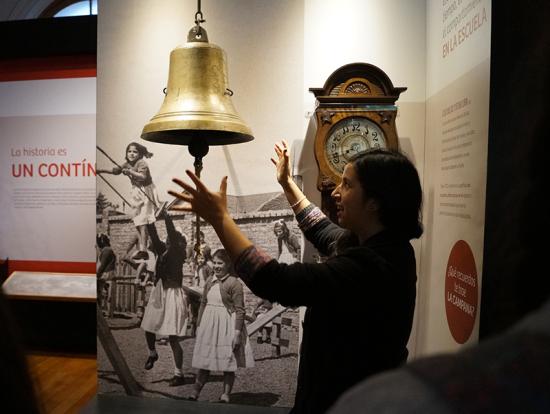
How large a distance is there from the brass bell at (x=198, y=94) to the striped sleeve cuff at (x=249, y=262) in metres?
0.61

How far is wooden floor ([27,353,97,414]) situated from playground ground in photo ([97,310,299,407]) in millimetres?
446

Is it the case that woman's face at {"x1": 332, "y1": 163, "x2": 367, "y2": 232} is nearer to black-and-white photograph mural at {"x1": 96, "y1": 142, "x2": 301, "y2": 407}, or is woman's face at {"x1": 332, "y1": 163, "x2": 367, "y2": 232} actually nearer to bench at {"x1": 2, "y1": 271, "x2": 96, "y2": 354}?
black-and-white photograph mural at {"x1": 96, "y1": 142, "x2": 301, "y2": 407}

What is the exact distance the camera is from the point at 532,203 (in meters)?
0.79

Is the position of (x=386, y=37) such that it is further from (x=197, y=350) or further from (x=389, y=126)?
(x=197, y=350)

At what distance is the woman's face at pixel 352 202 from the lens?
1489 mm

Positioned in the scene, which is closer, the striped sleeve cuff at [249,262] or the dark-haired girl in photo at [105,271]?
the striped sleeve cuff at [249,262]

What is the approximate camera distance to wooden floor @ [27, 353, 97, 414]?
288cm

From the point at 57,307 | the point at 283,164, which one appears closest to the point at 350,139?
the point at 283,164

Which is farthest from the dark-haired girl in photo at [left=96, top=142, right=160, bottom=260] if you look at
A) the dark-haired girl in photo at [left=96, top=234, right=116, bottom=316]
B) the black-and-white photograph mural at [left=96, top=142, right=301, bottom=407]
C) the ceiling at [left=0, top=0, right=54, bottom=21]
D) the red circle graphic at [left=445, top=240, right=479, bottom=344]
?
the ceiling at [left=0, top=0, right=54, bottom=21]

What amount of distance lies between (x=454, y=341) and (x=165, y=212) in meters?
1.68

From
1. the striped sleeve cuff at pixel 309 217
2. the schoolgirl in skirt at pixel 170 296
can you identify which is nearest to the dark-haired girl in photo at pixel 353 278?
the striped sleeve cuff at pixel 309 217

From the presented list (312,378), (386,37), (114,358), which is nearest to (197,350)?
(114,358)

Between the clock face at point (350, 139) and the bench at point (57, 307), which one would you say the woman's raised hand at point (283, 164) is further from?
the bench at point (57, 307)

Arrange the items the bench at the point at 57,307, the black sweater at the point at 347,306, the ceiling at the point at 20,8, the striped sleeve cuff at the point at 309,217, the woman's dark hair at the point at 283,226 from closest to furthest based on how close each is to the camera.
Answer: the black sweater at the point at 347,306
the striped sleeve cuff at the point at 309,217
the woman's dark hair at the point at 283,226
the bench at the point at 57,307
the ceiling at the point at 20,8
